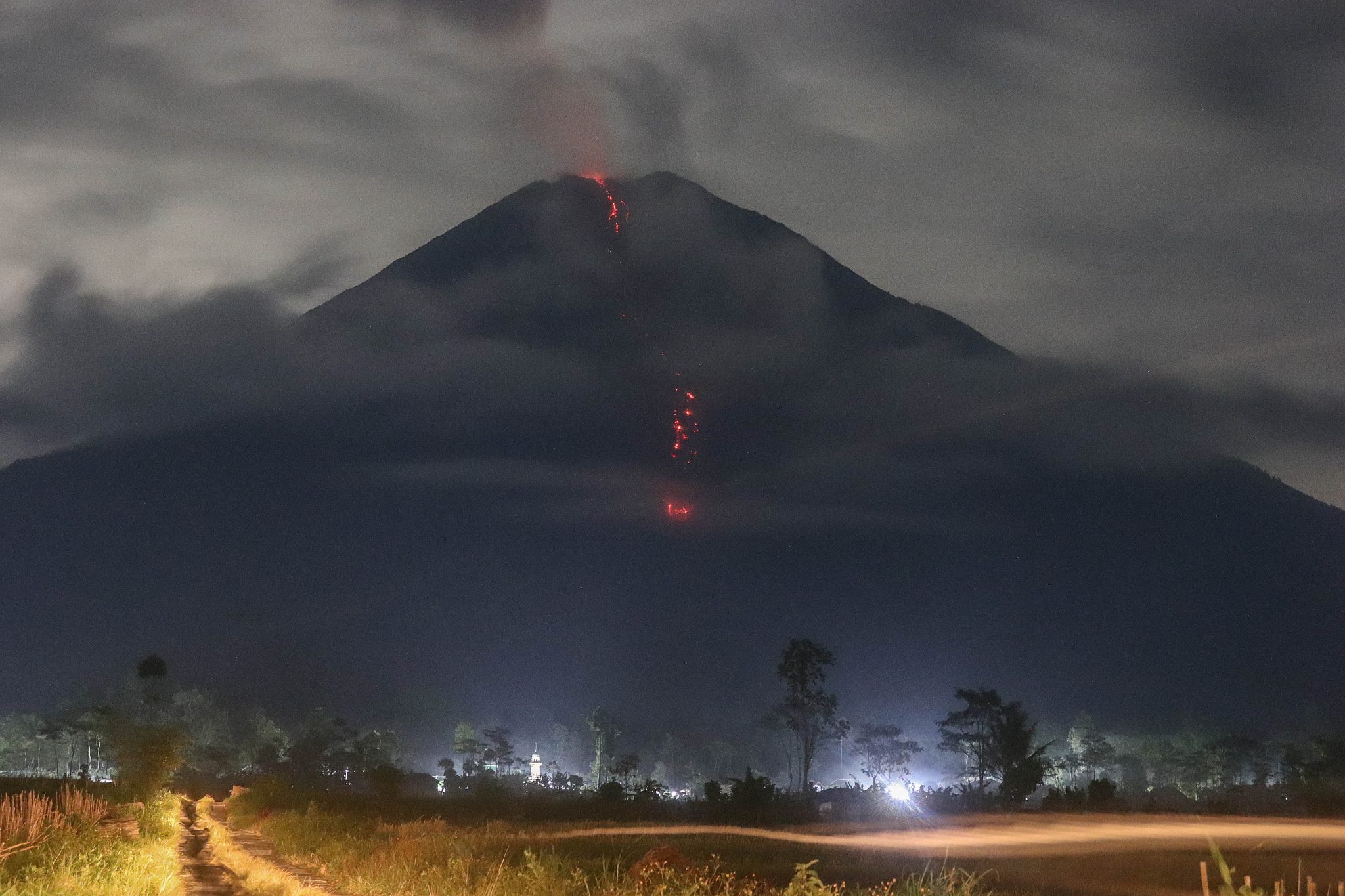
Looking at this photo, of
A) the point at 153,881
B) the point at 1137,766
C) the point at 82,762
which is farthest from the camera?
the point at 82,762

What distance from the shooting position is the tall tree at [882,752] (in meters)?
159

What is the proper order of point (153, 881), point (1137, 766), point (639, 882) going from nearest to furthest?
point (639, 882) < point (153, 881) < point (1137, 766)

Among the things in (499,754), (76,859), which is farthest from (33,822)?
(499,754)

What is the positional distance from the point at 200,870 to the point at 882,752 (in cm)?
13209

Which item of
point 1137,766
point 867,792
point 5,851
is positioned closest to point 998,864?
point 5,851

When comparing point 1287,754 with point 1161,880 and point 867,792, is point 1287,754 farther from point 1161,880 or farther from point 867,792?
point 1161,880

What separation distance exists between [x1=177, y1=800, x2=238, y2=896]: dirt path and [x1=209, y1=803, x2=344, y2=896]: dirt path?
96 cm

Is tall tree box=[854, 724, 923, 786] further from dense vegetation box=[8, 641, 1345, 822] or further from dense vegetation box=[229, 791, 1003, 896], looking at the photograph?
dense vegetation box=[229, 791, 1003, 896]

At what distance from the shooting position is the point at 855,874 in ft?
94.0

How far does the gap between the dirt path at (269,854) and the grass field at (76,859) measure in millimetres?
2275

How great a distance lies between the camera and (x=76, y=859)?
24.1m

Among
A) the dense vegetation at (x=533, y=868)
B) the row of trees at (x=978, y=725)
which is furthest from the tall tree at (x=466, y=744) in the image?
the dense vegetation at (x=533, y=868)

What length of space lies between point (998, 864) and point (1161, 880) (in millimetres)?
4405

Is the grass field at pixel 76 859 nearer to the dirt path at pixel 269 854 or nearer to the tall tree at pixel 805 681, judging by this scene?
the dirt path at pixel 269 854
